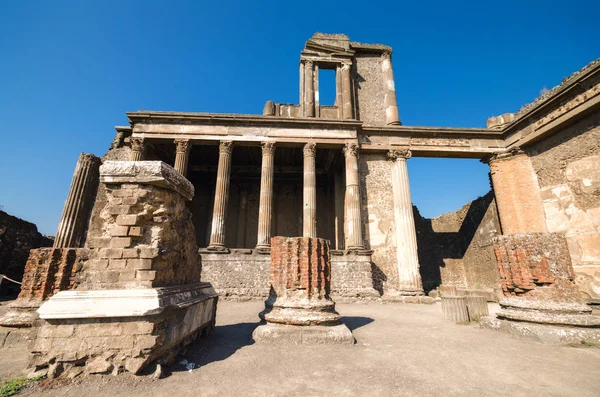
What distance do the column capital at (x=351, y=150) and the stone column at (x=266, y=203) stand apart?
3.49 meters

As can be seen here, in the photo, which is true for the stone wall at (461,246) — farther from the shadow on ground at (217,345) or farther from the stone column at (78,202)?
the stone column at (78,202)

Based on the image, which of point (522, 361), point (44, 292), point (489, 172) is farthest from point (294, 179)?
point (522, 361)

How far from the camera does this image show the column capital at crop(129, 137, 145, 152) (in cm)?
1223

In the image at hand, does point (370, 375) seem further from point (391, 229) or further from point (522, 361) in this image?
point (391, 229)

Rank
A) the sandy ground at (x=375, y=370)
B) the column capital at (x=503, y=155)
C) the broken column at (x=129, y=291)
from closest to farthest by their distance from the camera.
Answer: the sandy ground at (x=375, y=370)
the broken column at (x=129, y=291)
the column capital at (x=503, y=155)

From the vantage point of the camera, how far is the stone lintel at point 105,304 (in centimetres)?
281

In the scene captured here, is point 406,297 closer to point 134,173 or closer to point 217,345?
A: point 217,345

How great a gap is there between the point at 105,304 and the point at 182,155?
412 inches

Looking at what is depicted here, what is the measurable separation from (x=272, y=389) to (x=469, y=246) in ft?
55.1

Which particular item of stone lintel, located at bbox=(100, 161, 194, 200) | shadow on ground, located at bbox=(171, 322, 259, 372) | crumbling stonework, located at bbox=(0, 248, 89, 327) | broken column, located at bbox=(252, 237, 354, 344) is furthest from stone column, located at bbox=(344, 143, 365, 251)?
stone lintel, located at bbox=(100, 161, 194, 200)

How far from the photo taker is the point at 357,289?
419 inches

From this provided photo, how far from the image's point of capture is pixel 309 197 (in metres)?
12.3

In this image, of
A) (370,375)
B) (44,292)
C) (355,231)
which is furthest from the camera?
(355,231)

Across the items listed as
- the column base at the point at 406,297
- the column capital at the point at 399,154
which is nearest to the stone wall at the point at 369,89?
the column capital at the point at 399,154
